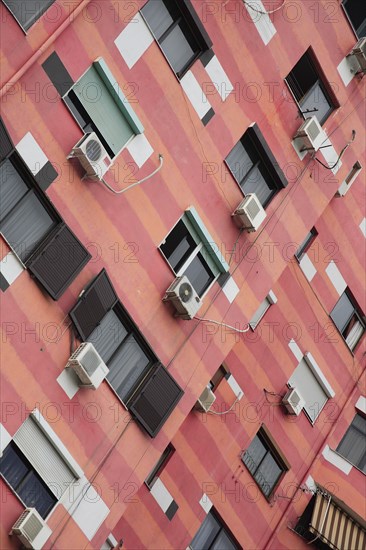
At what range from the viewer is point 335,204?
22.6m

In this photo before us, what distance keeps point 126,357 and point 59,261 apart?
97.3 inches

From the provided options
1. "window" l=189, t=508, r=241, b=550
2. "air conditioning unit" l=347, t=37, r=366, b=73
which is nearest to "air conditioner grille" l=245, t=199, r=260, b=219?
"air conditioning unit" l=347, t=37, r=366, b=73

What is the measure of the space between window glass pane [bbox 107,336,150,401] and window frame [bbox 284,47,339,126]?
6.84 metres

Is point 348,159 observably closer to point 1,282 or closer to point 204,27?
point 204,27

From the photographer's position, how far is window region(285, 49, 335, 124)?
19.9 metres

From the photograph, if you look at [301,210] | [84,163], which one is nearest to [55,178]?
[84,163]

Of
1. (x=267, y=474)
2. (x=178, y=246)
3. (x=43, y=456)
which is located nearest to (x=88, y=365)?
(x=43, y=456)

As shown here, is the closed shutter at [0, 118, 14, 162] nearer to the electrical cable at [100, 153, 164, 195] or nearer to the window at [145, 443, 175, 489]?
the electrical cable at [100, 153, 164, 195]

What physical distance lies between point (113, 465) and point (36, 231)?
4434mm

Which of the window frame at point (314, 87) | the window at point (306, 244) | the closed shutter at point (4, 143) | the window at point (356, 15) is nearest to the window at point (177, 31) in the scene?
the window frame at point (314, 87)

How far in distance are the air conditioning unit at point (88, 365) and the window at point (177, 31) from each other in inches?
228

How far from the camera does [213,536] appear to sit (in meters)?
20.6

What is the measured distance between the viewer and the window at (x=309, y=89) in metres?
19.9

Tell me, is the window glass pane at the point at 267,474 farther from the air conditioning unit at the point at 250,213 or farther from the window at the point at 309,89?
the window at the point at 309,89
